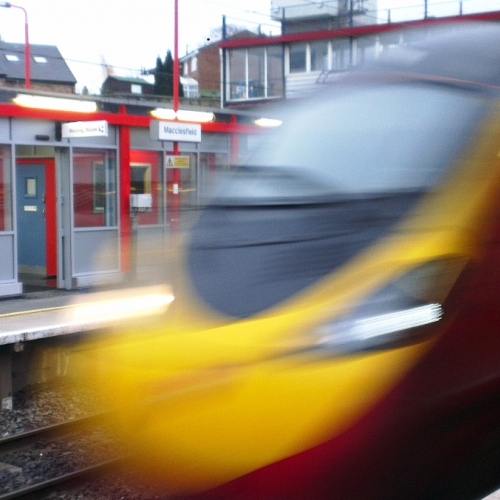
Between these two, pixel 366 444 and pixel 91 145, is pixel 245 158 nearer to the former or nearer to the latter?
pixel 366 444

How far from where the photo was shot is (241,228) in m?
4.09

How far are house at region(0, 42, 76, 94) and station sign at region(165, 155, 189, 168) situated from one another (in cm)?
3950

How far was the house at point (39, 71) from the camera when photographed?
53.4m

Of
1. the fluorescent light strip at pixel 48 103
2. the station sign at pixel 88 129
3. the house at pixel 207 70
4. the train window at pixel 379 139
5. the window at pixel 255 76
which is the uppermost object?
the house at pixel 207 70

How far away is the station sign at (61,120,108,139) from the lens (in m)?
14.2

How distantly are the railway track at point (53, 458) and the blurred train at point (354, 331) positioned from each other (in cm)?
228

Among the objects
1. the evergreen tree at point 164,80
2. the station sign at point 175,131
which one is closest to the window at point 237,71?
the evergreen tree at point 164,80

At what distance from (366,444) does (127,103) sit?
13990 mm

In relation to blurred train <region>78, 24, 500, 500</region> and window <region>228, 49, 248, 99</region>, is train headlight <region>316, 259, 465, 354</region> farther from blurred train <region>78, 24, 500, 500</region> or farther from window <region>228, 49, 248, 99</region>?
window <region>228, 49, 248, 99</region>

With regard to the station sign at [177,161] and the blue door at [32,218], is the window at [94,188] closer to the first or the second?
the blue door at [32,218]

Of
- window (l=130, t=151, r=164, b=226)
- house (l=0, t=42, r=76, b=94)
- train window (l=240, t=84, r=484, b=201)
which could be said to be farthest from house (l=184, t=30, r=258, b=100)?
train window (l=240, t=84, r=484, b=201)

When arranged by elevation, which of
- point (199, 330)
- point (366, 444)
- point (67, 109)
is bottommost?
point (366, 444)

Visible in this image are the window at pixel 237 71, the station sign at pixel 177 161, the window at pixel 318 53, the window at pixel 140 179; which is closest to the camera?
the station sign at pixel 177 161

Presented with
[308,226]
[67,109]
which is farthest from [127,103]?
[308,226]
